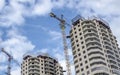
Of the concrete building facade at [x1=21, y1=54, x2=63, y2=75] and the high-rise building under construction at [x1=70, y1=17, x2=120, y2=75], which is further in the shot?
the concrete building facade at [x1=21, y1=54, x2=63, y2=75]

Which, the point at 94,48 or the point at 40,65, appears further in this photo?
the point at 40,65

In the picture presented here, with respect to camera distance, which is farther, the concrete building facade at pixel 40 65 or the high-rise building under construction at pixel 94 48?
the concrete building facade at pixel 40 65

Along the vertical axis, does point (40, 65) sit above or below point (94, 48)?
above

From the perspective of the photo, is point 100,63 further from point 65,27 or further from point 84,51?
point 65,27

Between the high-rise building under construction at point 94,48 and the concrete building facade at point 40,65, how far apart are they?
107 feet

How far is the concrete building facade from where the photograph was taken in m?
147

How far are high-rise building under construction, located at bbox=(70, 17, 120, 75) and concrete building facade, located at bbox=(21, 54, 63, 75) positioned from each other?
32721 mm

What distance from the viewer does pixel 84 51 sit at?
117625 mm

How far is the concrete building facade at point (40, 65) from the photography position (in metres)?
147

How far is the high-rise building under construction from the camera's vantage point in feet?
363

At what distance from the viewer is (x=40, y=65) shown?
498 feet

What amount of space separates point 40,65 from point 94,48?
46.9 metres

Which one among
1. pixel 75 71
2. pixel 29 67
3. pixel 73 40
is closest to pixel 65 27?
pixel 73 40

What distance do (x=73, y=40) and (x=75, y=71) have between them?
16.4 m
